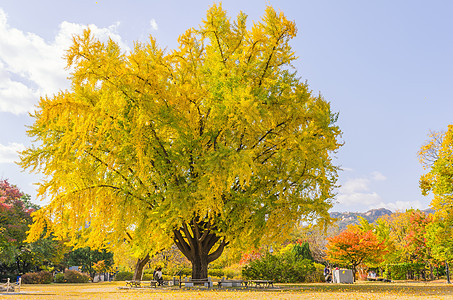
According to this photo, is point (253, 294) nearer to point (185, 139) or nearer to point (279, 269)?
point (185, 139)

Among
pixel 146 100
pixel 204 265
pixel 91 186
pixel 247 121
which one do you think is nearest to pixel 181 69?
pixel 146 100

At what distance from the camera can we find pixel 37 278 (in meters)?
33.4

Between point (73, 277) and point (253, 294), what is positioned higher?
point (253, 294)

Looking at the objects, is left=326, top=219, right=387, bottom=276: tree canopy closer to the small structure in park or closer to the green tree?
the small structure in park

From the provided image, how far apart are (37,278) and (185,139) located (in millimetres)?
26430

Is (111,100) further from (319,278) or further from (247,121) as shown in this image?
(319,278)

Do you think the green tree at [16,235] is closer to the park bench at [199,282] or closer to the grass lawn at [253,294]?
the grass lawn at [253,294]

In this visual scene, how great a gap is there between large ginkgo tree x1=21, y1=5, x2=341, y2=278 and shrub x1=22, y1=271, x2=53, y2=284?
1946 cm

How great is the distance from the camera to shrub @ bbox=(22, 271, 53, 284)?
3272 cm

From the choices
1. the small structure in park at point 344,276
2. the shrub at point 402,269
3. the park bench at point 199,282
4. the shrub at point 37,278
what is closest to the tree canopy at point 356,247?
the small structure in park at point 344,276

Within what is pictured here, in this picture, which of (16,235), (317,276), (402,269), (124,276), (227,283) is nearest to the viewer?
(227,283)

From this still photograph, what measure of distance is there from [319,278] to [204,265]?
1477 cm

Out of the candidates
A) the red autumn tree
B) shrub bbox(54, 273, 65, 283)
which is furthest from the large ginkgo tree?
shrub bbox(54, 273, 65, 283)

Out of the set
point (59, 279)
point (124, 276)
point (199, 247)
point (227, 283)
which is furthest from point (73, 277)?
point (199, 247)
